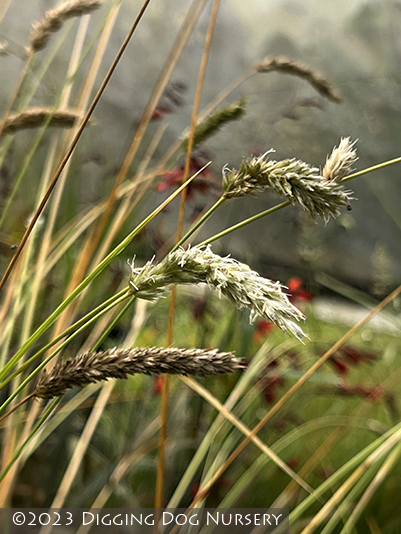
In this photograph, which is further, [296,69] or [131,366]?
[296,69]

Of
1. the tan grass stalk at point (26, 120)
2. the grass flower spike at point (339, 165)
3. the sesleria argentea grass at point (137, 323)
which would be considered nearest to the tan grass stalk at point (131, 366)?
the sesleria argentea grass at point (137, 323)

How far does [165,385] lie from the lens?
453mm

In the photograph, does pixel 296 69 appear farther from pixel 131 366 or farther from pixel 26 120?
pixel 131 366

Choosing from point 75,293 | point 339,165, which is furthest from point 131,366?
point 339,165

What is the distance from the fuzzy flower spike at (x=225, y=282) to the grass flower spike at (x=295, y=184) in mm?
56

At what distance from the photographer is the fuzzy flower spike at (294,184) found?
0.26 metres

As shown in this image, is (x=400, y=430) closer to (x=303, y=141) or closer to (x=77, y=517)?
(x=77, y=517)

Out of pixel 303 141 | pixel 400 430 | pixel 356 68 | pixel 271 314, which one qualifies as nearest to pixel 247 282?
pixel 271 314

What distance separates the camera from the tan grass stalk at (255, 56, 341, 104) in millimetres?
492

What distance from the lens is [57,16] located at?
0.44m

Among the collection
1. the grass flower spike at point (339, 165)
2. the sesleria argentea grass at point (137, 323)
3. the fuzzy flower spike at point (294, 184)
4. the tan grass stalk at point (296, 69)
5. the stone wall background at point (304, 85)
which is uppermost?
the stone wall background at point (304, 85)

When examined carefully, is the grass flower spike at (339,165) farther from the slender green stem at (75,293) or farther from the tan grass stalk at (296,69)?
the tan grass stalk at (296,69)

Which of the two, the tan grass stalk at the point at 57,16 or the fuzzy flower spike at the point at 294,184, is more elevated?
the tan grass stalk at the point at 57,16

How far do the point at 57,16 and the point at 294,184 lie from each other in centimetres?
30
